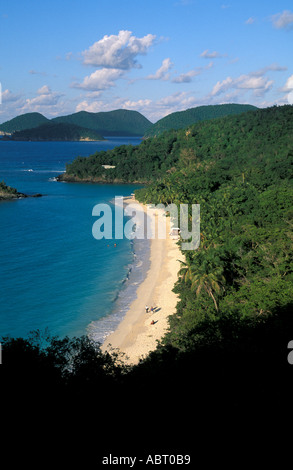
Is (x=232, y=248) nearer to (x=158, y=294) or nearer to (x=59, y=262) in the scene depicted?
(x=158, y=294)

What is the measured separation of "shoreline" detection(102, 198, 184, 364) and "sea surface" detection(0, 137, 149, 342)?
867mm

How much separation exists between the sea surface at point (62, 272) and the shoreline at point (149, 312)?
0.87 metres

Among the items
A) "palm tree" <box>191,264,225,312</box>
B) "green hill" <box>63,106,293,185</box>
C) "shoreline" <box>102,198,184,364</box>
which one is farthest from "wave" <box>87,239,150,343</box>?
"green hill" <box>63,106,293,185</box>

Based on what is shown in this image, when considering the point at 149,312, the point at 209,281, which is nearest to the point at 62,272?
the point at 149,312

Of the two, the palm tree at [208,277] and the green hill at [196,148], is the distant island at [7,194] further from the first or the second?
the palm tree at [208,277]

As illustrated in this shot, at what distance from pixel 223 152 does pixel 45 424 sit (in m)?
100

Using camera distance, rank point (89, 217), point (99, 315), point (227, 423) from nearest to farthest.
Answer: point (227, 423) → point (99, 315) → point (89, 217)

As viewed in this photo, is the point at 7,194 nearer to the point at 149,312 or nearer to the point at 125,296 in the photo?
the point at 125,296

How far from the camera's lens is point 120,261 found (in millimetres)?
45031

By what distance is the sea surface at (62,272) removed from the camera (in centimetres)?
3058

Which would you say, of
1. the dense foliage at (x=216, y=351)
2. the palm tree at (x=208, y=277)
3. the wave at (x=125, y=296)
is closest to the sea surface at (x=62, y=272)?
the wave at (x=125, y=296)

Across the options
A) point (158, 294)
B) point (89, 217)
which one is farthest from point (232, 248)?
point (89, 217)

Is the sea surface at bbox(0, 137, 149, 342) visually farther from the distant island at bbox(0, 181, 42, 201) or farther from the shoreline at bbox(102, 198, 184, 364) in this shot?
the distant island at bbox(0, 181, 42, 201)

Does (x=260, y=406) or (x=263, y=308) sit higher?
(x=263, y=308)
